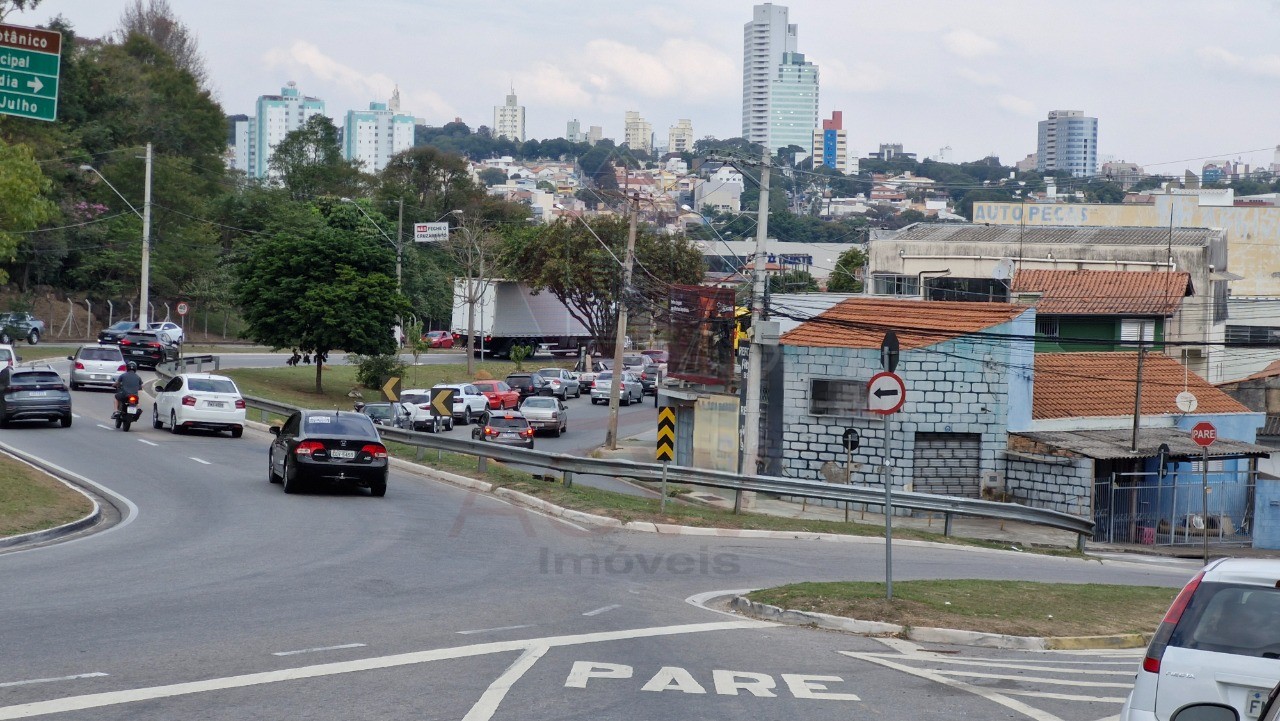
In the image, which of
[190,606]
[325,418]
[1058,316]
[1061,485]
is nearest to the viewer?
[190,606]

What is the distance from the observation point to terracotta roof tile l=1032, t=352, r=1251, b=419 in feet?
120

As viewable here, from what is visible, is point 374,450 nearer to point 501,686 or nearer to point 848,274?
point 501,686

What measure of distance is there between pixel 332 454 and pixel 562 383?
1572 inches

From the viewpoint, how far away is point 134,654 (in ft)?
32.7

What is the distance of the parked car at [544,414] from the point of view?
4741 cm

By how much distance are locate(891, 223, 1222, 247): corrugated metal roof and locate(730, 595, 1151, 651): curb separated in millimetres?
49244

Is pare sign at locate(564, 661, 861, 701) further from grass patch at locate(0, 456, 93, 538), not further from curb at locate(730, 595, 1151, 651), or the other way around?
grass patch at locate(0, 456, 93, 538)

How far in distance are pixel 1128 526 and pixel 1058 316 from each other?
1455 centimetres

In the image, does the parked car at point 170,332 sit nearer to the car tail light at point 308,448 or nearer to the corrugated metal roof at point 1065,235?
the corrugated metal roof at point 1065,235

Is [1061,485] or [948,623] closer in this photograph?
[948,623]

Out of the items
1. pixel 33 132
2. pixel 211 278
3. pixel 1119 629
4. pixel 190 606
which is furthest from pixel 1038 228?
pixel 190 606

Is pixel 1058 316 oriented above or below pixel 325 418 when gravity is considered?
above

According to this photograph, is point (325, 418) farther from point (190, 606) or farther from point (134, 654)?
point (134, 654)

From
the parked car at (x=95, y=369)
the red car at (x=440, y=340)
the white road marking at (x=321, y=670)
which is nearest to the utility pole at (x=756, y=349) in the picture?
the white road marking at (x=321, y=670)
